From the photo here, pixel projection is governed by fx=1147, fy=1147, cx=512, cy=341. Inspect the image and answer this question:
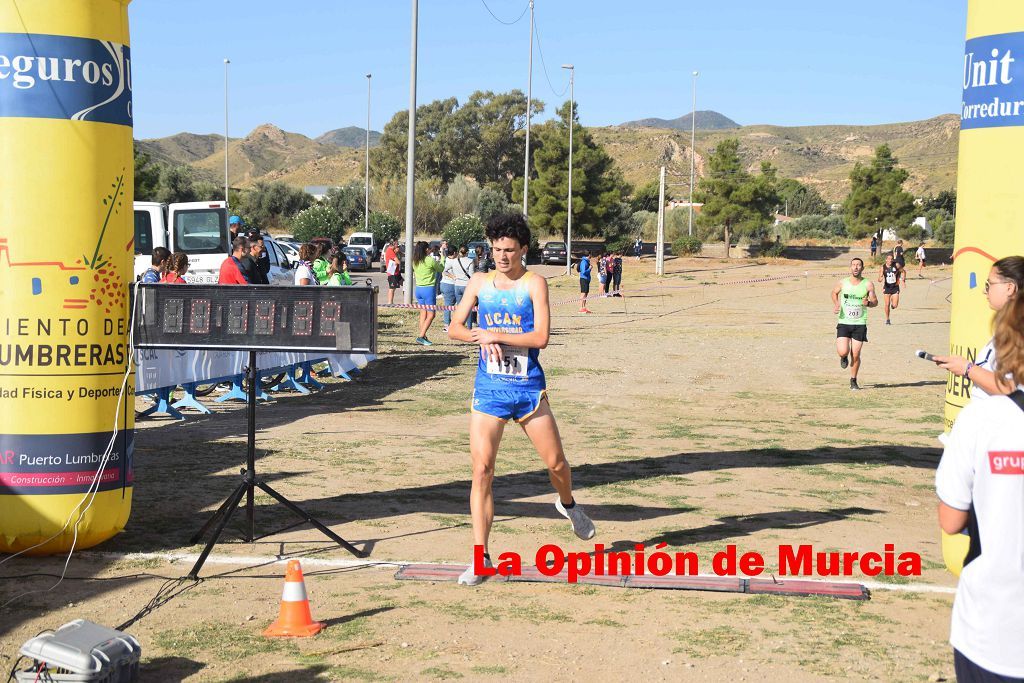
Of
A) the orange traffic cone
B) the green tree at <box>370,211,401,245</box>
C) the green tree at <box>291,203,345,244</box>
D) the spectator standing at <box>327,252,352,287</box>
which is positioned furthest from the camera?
the green tree at <box>370,211,401,245</box>

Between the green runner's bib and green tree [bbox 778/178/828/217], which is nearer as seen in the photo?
the green runner's bib

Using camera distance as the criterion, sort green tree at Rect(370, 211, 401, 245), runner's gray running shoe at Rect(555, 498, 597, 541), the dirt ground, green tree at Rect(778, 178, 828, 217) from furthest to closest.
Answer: green tree at Rect(778, 178, 828, 217) < green tree at Rect(370, 211, 401, 245) < runner's gray running shoe at Rect(555, 498, 597, 541) < the dirt ground

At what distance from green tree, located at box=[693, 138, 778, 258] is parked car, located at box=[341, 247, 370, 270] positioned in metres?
28.1

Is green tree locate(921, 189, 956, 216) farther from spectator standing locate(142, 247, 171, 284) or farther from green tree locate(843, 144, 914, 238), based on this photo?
spectator standing locate(142, 247, 171, 284)

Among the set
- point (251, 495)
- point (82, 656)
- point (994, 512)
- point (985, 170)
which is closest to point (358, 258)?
point (251, 495)

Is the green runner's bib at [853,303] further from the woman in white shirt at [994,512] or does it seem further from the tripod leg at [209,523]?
the woman in white shirt at [994,512]

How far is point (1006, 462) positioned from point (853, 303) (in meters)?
13.9

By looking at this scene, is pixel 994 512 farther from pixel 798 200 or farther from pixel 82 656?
pixel 798 200

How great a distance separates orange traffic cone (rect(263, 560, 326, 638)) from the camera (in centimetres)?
569

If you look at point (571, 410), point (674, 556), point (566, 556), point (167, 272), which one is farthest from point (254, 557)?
point (571, 410)

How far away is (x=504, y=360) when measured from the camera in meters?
6.71

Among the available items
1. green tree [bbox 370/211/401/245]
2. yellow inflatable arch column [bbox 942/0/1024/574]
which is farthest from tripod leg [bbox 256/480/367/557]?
green tree [bbox 370/211/401/245]

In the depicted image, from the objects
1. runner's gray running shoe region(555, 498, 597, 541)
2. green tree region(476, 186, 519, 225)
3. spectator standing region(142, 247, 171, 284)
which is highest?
green tree region(476, 186, 519, 225)

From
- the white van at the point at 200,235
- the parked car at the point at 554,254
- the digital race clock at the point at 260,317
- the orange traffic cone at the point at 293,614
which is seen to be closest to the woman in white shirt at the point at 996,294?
the orange traffic cone at the point at 293,614
